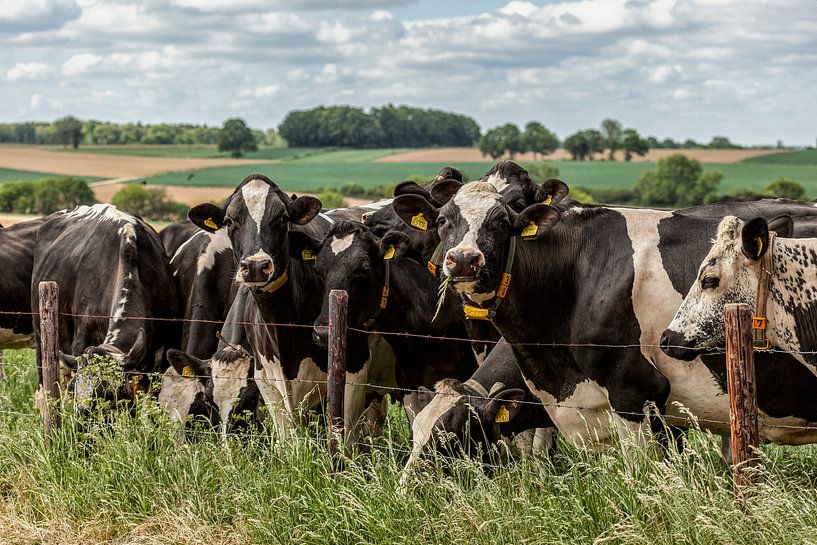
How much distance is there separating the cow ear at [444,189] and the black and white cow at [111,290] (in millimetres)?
3102

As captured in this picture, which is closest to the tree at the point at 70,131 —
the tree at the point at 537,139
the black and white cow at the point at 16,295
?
the tree at the point at 537,139

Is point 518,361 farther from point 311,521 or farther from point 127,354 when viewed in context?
point 127,354

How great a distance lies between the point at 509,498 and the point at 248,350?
12.8ft

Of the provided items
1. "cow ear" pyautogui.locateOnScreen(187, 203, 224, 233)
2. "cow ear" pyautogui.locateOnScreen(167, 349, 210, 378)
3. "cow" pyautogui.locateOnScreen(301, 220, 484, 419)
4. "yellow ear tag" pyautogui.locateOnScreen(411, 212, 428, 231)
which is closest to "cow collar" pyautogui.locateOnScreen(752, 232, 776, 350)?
"yellow ear tag" pyautogui.locateOnScreen(411, 212, 428, 231)

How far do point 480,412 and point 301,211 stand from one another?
250 cm

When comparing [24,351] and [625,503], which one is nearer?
[625,503]

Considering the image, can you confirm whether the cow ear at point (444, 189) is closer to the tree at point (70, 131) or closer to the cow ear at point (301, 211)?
the cow ear at point (301, 211)

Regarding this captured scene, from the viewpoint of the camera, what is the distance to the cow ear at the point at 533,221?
725cm

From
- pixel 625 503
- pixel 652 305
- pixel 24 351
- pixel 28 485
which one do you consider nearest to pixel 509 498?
pixel 625 503

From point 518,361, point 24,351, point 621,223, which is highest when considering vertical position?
point 621,223

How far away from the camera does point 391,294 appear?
9156 millimetres

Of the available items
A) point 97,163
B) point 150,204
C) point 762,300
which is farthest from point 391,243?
point 97,163

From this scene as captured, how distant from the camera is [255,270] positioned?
27.1 feet

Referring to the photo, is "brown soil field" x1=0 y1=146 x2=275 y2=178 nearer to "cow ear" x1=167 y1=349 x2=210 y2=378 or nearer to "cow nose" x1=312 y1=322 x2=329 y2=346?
"cow ear" x1=167 y1=349 x2=210 y2=378
